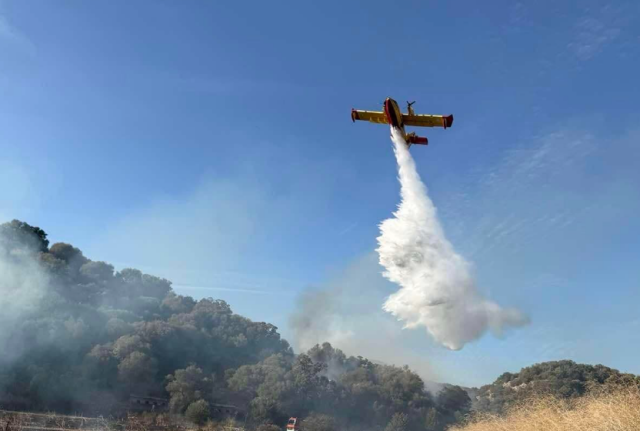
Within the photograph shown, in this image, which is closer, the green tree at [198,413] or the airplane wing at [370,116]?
the airplane wing at [370,116]

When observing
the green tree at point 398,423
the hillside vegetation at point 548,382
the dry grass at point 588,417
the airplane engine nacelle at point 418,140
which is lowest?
the green tree at point 398,423

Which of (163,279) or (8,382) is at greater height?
(163,279)

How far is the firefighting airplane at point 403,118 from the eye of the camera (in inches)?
1638

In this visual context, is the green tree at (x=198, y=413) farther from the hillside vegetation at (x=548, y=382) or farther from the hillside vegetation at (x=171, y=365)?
the hillside vegetation at (x=548, y=382)

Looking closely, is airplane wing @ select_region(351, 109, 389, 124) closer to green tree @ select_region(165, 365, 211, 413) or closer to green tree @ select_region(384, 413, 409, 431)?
green tree @ select_region(165, 365, 211, 413)

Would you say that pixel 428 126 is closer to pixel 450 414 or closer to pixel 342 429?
pixel 342 429

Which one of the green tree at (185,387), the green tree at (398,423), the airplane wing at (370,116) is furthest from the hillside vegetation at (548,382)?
the airplane wing at (370,116)

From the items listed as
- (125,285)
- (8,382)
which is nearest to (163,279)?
(125,285)

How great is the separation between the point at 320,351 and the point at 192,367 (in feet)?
102

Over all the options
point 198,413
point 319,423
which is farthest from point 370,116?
point 319,423

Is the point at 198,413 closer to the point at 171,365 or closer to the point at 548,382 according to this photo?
the point at 171,365

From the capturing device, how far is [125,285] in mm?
86125

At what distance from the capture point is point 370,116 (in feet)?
144

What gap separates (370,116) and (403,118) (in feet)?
10.4
